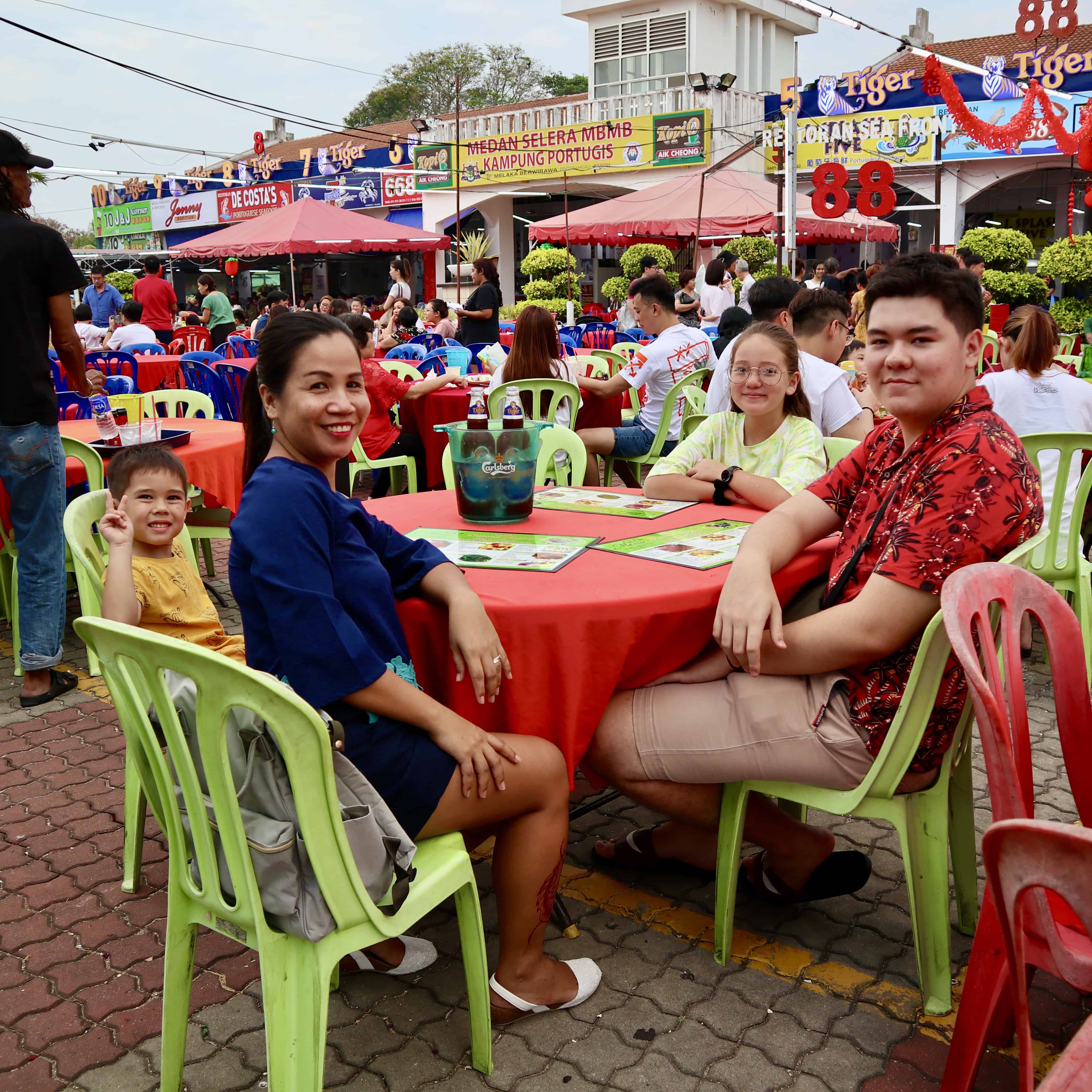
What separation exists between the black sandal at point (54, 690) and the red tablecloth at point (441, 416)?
109 inches

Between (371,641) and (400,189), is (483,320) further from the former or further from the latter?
(400,189)

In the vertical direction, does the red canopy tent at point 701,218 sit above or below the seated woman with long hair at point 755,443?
above

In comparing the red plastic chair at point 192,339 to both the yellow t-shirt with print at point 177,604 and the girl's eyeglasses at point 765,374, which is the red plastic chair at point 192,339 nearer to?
the yellow t-shirt with print at point 177,604

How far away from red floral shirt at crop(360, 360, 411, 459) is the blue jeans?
7.73 ft

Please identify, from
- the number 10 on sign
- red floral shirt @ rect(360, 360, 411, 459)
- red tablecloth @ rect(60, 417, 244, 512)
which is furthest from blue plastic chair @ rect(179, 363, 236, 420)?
the number 10 on sign

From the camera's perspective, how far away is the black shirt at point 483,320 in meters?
9.95

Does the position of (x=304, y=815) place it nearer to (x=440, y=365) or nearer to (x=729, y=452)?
(x=729, y=452)

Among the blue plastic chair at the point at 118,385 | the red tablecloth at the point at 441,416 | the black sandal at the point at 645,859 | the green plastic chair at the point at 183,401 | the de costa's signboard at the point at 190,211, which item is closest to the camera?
the black sandal at the point at 645,859

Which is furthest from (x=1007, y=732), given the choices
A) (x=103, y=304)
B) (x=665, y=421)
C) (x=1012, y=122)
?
(x=103, y=304)

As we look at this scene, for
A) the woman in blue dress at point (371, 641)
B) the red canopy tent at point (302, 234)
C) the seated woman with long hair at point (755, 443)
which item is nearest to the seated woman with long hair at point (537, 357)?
the seated woman with long hair at point (755, 443)

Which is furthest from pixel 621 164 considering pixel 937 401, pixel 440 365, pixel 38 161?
pixel 937 401

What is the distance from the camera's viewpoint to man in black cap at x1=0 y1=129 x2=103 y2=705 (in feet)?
12.3

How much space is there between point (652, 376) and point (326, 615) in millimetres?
4709

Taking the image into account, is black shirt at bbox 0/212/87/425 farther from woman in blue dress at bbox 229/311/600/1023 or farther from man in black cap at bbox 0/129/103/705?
woman in blue dress at bbox 229/311/600/1023
